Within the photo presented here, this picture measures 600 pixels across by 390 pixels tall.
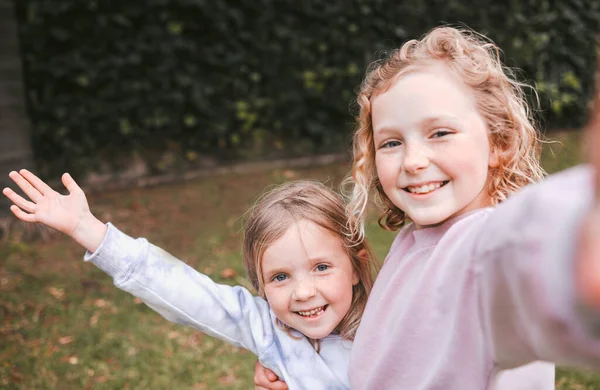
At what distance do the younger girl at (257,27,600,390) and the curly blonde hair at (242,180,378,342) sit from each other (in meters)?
0.07

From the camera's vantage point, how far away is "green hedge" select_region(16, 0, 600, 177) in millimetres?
5652

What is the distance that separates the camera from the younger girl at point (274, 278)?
175 centimetres

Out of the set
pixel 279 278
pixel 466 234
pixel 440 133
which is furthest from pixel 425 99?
pixel 279 278

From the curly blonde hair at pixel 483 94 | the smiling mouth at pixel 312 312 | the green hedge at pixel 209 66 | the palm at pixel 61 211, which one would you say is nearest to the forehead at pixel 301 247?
the smiling mouth at pixel 312 312

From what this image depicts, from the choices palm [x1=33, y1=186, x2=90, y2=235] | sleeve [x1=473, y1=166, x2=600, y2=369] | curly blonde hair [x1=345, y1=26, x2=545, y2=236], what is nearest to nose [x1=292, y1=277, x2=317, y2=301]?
curly blonde hair [x1=345, y1=26, x2=545, y2=236]

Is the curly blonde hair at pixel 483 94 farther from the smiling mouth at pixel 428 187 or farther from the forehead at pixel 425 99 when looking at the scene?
the smiling mouth at pixel 428 187

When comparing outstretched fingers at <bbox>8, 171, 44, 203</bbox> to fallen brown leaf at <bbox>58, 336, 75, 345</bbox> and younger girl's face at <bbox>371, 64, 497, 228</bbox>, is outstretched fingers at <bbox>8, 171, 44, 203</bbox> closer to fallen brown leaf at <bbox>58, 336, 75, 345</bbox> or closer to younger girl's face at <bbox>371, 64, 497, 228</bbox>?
younger girl's face at <bbox>371, 64, 497, 228</bbox>

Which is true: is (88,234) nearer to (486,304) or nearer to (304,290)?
(304,290)

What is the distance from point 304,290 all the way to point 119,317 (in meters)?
2.55

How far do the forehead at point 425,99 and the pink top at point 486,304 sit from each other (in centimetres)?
22

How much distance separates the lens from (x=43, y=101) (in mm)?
5656

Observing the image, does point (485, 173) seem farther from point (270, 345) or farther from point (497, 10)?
point (497, 10)

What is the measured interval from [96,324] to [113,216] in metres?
1.57

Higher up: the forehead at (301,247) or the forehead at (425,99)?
the forehead at (425,99)
